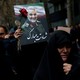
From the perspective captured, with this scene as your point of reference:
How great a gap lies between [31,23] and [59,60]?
272 cm

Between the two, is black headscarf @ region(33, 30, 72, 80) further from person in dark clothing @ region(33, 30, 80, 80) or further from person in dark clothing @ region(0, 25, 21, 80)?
person in dark clothing @ region(0, 25, 21, 80)

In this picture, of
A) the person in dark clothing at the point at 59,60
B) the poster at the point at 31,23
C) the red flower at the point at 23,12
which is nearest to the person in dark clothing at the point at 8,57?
the poster at the point at 31,23

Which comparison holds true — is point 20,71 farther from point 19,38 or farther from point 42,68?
point 42,68

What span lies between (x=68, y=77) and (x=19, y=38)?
103 inches

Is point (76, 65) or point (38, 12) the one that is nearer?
point (76, 65)

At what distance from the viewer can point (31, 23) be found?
707cm

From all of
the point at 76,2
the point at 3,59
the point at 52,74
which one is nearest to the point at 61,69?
A: the point at 52,74

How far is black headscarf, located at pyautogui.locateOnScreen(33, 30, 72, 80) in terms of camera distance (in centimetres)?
440

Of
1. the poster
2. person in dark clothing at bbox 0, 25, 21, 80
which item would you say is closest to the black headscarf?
person in dark clothing at bbox 0, 25, 21, 80

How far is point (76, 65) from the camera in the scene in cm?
449

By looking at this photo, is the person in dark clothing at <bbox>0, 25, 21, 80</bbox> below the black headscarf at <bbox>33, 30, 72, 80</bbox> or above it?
below

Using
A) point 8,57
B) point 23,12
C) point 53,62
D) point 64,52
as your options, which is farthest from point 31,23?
point 53,62

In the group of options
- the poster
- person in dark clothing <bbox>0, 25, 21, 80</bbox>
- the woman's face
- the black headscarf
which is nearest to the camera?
the black headscarf

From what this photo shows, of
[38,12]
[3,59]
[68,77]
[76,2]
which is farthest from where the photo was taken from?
[76,2]
